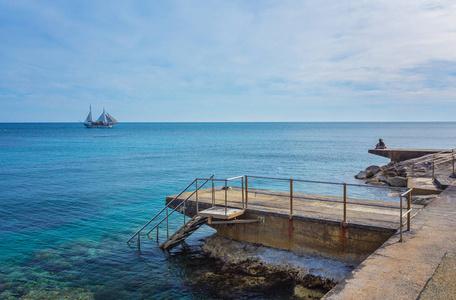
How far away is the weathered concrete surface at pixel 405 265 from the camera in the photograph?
5.07m

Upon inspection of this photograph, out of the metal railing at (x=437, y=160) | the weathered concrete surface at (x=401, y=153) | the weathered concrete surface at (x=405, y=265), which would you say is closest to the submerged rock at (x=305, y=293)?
the weathered concrete surface at (x=405, y=265)

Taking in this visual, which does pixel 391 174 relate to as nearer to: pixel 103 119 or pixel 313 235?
pixel 313 235

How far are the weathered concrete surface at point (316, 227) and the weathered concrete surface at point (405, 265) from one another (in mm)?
803

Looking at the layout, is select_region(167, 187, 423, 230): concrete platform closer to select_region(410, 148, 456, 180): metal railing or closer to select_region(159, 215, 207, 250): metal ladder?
select_region(159, 215, 207, 250): metal ladder

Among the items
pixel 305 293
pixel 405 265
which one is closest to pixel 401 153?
pixel 305 293

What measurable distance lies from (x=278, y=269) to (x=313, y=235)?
1.25 metres

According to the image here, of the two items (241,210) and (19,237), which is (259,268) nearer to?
(241,210)

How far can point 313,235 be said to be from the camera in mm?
9086

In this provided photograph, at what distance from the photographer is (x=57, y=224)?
15.1 m

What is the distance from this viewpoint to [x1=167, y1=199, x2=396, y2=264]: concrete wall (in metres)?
8.29

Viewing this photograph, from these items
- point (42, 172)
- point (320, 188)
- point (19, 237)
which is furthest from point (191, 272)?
point (42, 172)

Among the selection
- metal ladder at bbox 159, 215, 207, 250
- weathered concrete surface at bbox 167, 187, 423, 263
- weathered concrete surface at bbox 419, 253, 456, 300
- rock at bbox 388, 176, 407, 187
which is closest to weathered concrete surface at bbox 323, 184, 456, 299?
weathered concrete surface at bbox 419, 253, 456, 300

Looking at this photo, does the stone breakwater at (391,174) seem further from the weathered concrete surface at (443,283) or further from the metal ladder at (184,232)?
the weathered concrete surface at (443,283)

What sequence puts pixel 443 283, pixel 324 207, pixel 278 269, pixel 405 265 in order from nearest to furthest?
pixel 443 283 < pixel 405 265 < pixel 278 269 < pixel 324 207
